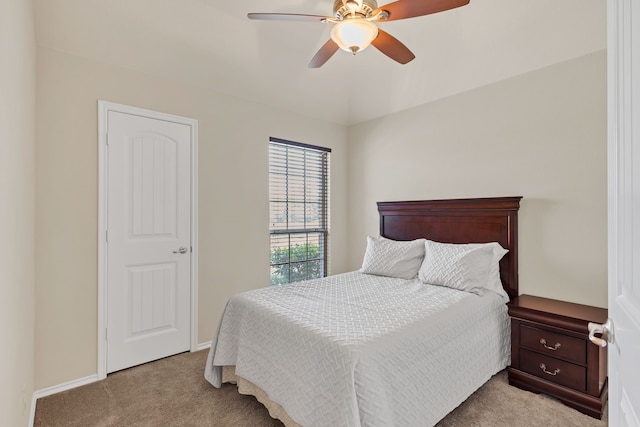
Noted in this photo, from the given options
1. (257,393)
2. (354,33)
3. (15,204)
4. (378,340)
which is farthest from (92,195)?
(378,340)

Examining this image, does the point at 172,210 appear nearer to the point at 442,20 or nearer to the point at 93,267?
the point at 93,267

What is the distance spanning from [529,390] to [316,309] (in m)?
1.65

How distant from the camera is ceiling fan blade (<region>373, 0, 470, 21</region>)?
1.72 m

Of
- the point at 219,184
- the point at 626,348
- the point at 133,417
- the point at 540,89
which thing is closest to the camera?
the point at 626,348

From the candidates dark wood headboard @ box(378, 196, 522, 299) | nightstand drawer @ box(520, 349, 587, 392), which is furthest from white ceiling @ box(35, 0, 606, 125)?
nightstand drawer @ box(520, 349, 587, 392)

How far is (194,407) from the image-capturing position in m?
2.15

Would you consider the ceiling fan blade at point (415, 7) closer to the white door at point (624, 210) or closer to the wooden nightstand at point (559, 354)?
the white door at point (624, 210)

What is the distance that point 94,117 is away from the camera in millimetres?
2531

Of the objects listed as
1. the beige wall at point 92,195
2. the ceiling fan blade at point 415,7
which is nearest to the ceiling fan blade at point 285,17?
the ceiling fan blade at point 415,7

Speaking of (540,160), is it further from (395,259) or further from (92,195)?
(92,195)

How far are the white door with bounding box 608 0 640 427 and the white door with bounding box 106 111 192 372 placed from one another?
116 inches

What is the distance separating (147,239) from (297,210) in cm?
172

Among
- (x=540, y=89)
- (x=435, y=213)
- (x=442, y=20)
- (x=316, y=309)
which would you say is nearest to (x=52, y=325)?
(x=316, y=309)

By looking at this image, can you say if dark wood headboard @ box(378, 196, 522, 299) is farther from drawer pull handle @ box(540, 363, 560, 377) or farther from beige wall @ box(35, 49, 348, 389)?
beige wall @ box(35, 49, 348, 389)
